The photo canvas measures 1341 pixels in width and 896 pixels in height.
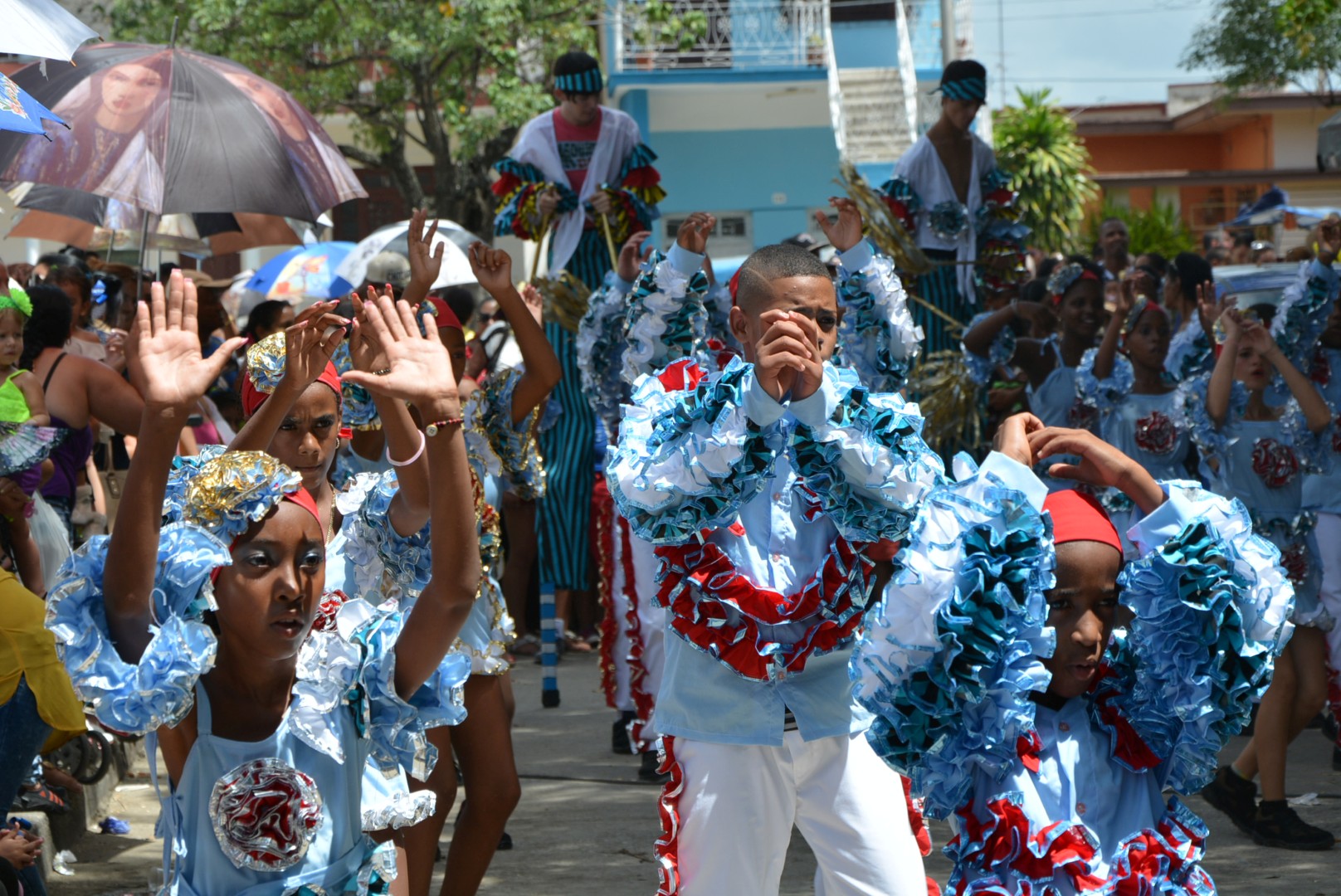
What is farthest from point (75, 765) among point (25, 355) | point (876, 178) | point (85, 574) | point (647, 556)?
point (876, 178)

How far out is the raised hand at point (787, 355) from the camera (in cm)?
344

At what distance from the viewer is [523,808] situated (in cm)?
709

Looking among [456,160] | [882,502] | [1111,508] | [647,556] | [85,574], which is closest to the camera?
[85,574]

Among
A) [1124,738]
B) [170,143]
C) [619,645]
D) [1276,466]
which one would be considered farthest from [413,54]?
[1124,738]

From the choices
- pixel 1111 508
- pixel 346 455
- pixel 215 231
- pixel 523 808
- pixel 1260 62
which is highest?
pixel 1260 62

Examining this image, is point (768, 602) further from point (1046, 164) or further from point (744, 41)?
point (1046, 164)

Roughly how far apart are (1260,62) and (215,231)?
1873 centimetres

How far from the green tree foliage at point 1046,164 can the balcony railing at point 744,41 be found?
385 cm

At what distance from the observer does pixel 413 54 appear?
65.5 ft

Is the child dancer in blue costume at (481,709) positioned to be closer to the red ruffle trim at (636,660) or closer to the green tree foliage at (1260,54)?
the red ruffle trim at (636,660)

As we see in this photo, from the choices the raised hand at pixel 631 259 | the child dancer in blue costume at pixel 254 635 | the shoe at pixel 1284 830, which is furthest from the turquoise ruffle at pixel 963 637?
the raised hand at pixel 631 259

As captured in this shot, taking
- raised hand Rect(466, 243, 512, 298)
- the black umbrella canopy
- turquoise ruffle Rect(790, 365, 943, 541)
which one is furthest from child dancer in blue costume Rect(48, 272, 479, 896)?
the black umbrella canopy

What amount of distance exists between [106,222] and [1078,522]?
22.0ft

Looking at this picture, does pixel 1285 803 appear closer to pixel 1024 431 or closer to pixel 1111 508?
pixel 1111 508
